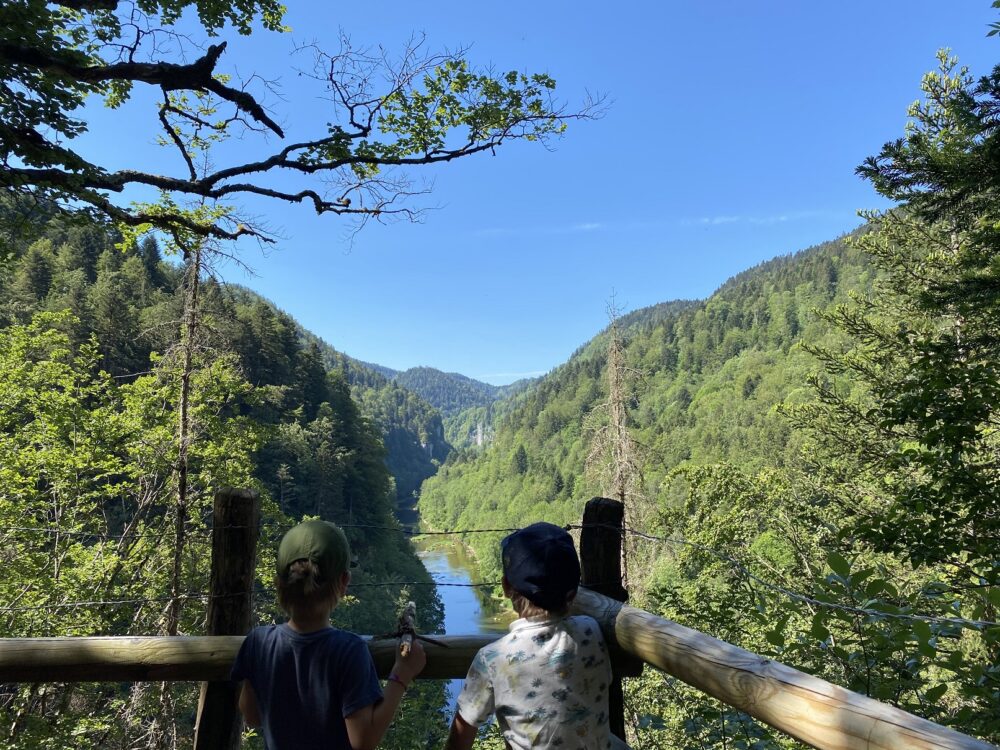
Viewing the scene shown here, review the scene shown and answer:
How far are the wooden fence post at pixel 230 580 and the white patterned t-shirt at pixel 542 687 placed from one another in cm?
123

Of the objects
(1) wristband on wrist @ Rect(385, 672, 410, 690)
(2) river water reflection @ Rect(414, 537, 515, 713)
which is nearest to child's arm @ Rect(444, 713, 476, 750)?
(1) wristband on wrist @ Rect(385, 672, 410, 690)

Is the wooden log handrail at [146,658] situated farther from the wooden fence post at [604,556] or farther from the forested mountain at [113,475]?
the forested mountain at [113,475]

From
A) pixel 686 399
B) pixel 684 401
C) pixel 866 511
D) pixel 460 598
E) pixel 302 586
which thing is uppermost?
pixel 686 399

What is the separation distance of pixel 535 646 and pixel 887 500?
1318 centimetres

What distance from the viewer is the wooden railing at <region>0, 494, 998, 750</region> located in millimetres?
1311

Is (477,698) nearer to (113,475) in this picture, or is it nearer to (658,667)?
(658,667)

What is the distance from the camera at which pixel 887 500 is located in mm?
12125

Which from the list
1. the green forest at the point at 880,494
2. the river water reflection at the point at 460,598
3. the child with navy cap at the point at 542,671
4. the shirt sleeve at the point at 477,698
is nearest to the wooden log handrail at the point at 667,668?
the child with navy cap at the point at 542,671

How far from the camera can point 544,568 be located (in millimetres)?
1816

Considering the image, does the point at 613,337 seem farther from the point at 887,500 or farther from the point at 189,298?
the point at 189,298

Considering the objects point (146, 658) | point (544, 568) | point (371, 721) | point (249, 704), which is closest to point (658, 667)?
point (544, 568)

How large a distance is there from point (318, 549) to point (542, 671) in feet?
2.59

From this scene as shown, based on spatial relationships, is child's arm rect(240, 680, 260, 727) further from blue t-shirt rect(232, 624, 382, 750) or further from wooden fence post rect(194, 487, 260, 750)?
wooden fence post rect(194, 487, 260, 750)

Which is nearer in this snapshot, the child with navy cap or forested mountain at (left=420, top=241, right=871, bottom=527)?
the child with navy cap
